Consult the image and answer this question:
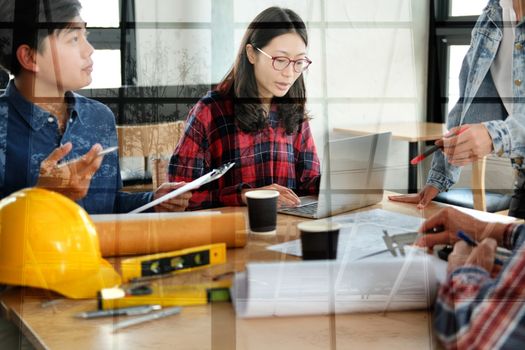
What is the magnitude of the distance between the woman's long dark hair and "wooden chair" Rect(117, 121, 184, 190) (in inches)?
4.2

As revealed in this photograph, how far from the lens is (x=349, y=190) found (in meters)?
0.84

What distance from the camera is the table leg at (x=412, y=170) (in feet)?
2.49

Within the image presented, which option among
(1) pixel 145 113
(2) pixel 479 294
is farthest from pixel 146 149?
(2) pixel 479 294

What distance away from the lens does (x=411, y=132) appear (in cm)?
75

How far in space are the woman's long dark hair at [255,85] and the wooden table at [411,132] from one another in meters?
0.09

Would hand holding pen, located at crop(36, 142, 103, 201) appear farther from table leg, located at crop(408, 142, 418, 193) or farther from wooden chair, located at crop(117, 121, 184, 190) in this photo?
table leg, located at crop(408, 142, 418, 193)

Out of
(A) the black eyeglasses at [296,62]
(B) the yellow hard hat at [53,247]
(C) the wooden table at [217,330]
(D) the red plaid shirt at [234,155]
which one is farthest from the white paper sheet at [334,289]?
(A) the black eyeglasses at [296,62]

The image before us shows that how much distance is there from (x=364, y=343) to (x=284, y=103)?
0.46 meters

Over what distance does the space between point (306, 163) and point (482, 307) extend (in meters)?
0.42

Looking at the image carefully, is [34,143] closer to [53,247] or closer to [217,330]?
[53,247]

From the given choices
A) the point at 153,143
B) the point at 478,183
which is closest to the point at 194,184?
the point at 153,143

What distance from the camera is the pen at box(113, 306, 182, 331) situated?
513 millimetres

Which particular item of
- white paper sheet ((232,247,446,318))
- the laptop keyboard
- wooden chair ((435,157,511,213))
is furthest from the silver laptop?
white paper sheet ((232,247,446,318))

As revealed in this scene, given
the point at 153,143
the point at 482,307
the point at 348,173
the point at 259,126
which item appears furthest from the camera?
→ the point at 259,126
